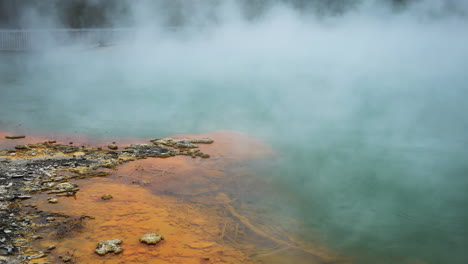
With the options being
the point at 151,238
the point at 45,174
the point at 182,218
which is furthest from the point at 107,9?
the point at 151,238

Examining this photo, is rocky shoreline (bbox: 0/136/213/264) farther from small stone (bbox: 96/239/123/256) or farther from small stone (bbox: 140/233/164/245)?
small stone (bbox: 140/233/164/245)

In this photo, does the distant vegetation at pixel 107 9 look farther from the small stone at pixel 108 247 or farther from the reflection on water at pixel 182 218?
the small stone at pixel 108 247

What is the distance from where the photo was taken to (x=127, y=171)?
3.97 meters

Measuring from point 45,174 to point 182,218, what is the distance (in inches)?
55.5

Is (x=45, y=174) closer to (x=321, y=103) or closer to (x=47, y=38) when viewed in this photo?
(x=321, y=103)

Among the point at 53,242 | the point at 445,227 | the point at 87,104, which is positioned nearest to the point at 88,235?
the point at 53,242

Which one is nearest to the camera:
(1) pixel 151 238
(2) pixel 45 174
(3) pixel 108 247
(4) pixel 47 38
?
(3) pixel 108 247

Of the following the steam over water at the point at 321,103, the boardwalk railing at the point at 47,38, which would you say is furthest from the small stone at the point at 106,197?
the boardwalk railing at the point at 47,38

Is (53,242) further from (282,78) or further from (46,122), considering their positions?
(282,78)

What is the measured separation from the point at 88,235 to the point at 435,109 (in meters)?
5.53

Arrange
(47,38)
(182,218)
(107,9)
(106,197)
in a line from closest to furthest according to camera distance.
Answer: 1. (182,218)
2. (106,197)
3. (47,38)
4. (107,9)

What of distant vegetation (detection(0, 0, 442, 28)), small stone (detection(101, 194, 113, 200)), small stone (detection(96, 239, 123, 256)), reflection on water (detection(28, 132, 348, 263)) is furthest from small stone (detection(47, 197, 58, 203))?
distant vegetation (detection(0, 0, 442, 28))

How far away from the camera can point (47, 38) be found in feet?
34.3

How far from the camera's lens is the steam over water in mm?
3479
